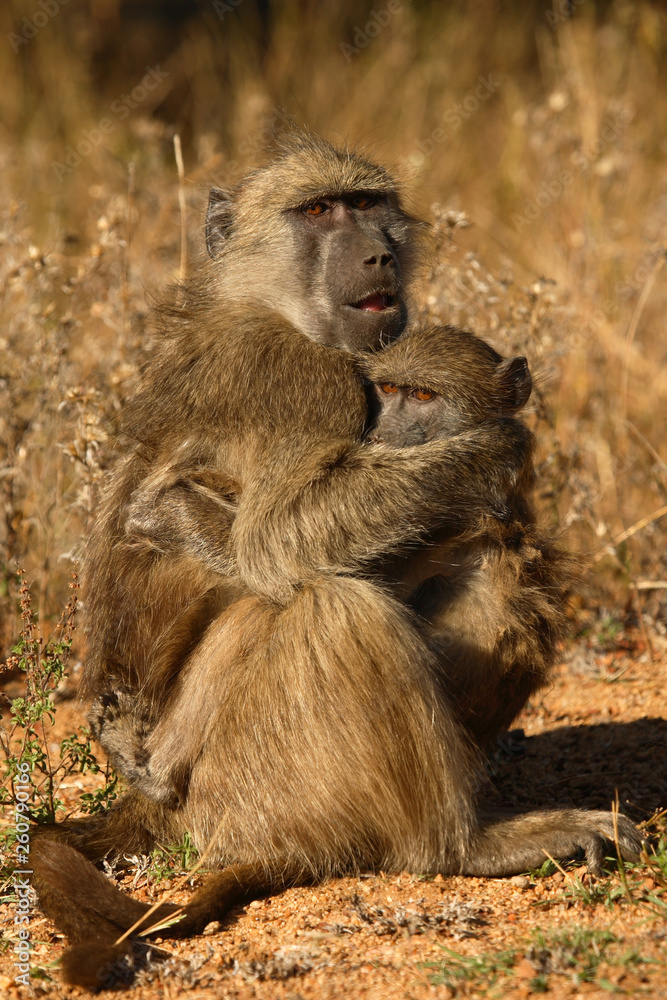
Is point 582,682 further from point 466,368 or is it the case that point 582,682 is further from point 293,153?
point 293,153

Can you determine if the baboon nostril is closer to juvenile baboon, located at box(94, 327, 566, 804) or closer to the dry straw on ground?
juvenile baboon, located at box(94, 327, 566, 804)

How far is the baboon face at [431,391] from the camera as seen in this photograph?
9.64 ft

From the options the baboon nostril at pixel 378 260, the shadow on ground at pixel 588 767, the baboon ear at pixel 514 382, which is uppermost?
the baboon nostril at pixel 378 260

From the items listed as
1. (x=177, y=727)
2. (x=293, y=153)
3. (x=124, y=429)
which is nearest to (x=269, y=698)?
(x=177, y=727)

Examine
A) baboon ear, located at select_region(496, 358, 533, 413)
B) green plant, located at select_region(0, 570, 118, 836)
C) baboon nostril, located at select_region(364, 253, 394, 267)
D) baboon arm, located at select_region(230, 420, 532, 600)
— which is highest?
baboon nostril, located at select_region(364, 253, 394, 267)

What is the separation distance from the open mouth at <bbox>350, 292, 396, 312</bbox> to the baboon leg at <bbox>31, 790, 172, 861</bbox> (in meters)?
1.55

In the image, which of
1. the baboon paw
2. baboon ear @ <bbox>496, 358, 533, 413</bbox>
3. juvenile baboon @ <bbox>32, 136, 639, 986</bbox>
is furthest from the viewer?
baboon ear @ <bbox>496, 358, 533, 413</bbox>

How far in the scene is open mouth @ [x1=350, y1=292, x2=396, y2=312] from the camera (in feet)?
10.5

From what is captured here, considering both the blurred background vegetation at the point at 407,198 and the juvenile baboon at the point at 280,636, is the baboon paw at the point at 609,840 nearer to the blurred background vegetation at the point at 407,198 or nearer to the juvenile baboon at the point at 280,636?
the juvenile baboon at the point at 280,636

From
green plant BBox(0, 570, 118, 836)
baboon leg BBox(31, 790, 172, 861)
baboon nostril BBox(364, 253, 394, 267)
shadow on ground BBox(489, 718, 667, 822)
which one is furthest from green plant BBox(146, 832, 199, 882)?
baboon nostril BBox(364, 253, 394, 267)

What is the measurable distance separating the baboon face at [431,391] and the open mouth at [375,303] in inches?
9.7

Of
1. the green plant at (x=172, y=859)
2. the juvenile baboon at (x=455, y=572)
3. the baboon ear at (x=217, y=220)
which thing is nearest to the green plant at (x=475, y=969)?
the juvenile baboon at (x=455, y=572)

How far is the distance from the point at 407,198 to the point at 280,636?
2101 millimetres

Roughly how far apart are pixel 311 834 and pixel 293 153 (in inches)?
91.5
